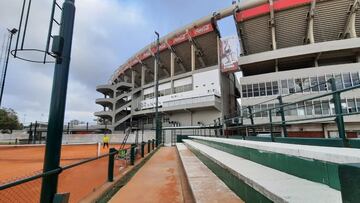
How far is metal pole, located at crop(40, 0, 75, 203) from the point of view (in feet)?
9.70

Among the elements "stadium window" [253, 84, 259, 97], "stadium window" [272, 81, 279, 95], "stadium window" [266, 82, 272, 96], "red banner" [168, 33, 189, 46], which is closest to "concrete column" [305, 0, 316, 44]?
"stadium window" [272, 81, 279, 95]

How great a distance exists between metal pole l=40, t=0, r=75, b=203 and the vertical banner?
116 feet

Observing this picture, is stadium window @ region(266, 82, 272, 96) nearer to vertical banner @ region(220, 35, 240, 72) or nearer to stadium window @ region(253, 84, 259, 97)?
stadium window @ region(253, 84, 259, 97)

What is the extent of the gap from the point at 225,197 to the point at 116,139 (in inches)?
1443

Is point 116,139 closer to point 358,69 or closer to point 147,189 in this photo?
point 147,189

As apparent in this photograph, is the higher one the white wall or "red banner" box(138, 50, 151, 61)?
"red banner" box(138, 50, 151, 61)

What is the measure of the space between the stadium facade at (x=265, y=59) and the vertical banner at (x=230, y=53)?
24cm

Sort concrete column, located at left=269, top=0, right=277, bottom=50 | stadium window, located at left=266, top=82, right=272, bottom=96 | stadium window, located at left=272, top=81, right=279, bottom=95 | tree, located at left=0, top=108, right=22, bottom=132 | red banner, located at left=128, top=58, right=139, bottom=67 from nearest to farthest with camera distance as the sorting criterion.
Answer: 1. stadium window, located at left=272, top=81, right=279, bottom=95
2. stadium window, located at left=266, top=82, right=272, bottom=96
3. concrete column, located at left=269, top=0, right=277, bottom=50
4. tree, located at left=0, top=108, right=22, bottom=132
5. red banner, located at left=128, top=58, right=139, bottom=67

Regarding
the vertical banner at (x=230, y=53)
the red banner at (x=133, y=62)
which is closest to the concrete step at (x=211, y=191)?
the vertical banner at (x=230, y=53)

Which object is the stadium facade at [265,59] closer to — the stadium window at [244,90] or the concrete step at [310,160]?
the stadium window at [244,90]

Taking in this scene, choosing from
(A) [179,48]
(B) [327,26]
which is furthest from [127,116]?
(B) [327,26]

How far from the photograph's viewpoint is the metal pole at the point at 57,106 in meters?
2.96

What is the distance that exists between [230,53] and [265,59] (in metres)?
6.02

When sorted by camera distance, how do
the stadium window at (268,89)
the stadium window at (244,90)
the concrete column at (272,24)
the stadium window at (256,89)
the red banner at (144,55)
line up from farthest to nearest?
the red banner at (144,55)
the stadium window at (244,90)
the stadium window at (256,89)
the concrete column at (272,24)
the stadium window at (268,89)
